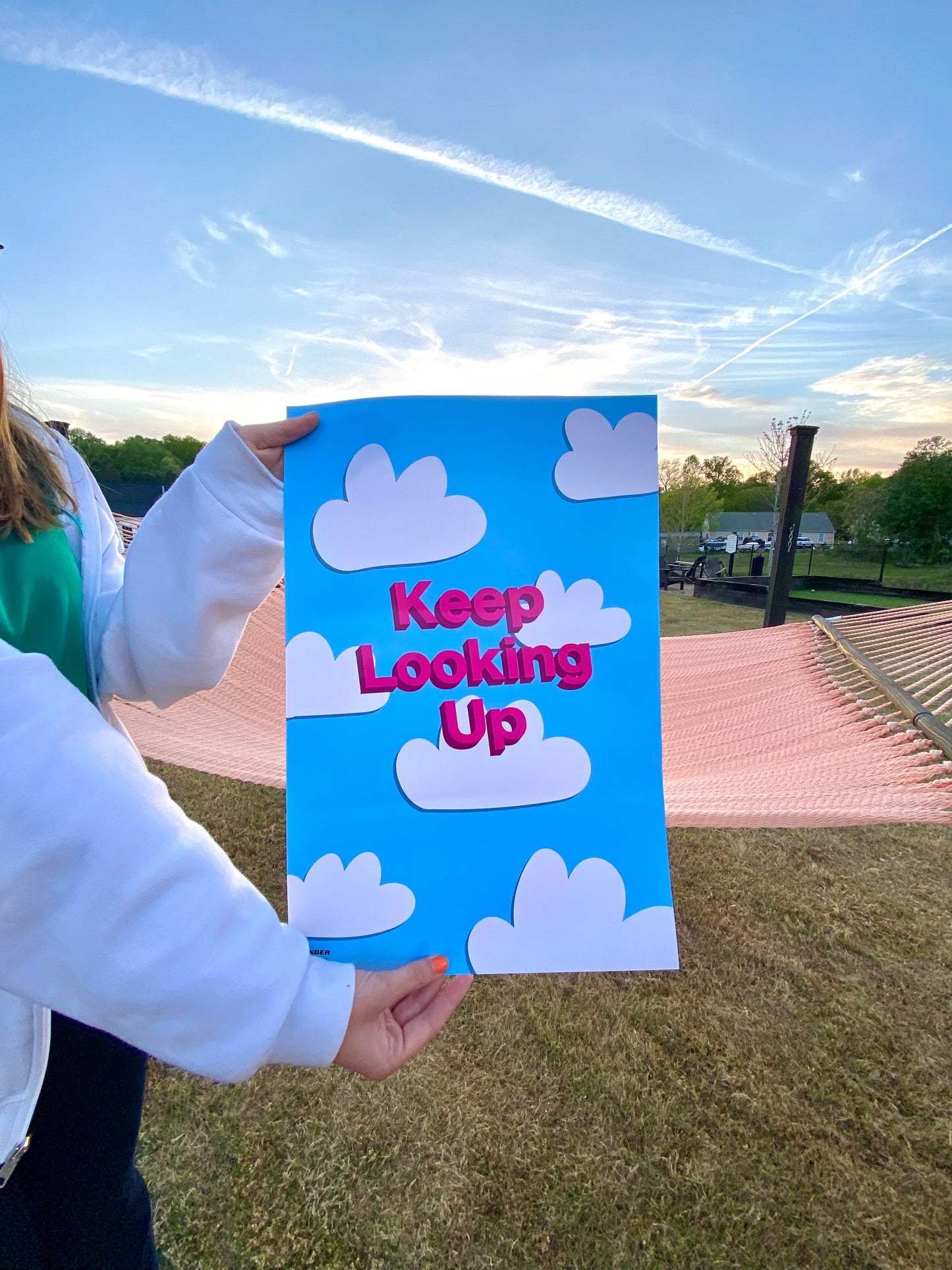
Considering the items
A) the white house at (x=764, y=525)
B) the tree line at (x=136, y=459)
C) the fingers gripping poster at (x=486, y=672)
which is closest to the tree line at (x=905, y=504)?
the white house at (x=764, y=525)

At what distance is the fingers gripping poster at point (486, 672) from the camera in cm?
55

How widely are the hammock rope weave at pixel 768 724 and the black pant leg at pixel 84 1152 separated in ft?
1.85

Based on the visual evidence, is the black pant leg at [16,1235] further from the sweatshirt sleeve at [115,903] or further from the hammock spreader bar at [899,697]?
the hammock spreader bar at [899,697]

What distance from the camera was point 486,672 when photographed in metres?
0.56

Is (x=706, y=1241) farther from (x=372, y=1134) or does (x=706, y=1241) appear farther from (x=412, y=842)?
(x=412, y=842)

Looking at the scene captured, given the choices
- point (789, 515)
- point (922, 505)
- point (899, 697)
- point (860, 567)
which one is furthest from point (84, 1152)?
point (860, 567)

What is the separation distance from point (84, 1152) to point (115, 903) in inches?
19.7

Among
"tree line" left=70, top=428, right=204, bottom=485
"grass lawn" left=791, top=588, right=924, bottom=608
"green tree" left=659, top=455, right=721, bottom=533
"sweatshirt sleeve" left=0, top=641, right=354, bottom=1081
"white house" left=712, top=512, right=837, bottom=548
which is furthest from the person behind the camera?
"white house" left=712, top=512, right=837, bottom=548

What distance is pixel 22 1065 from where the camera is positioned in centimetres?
49

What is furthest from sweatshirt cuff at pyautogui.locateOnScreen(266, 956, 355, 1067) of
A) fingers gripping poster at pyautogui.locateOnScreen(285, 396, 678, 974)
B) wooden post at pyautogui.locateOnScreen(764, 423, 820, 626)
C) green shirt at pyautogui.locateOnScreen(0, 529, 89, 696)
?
wooden post at pyautogui.locateOnScreen(764, 423, 820, 626)

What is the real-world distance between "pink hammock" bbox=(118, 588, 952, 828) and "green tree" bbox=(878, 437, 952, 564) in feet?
52.8

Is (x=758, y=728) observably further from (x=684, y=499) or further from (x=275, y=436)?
(x=684, y=499)

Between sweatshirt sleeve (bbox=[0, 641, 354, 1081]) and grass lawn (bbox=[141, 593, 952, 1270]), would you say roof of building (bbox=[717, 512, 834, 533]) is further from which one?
sweatshirt sleeve (bbox=[0, 641, 354, 1081])

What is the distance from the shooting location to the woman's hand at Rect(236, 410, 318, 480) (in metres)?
0.56
